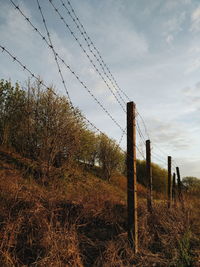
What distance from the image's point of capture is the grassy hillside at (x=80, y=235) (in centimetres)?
413

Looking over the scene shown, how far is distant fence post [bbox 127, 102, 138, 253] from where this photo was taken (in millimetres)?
4953

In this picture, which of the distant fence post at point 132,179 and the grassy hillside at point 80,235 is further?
the distant fence post at point 132,179

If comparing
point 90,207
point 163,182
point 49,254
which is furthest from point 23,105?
point 163,182

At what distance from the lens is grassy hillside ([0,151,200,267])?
4.13 metres

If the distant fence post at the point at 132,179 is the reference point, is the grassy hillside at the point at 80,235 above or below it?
below

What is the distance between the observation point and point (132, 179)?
5227 millimetres

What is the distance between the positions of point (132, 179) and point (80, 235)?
6.14ft

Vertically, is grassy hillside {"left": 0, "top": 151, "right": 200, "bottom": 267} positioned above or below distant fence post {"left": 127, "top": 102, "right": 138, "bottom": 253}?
below

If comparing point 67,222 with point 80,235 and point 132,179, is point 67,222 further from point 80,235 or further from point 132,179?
point 132,179

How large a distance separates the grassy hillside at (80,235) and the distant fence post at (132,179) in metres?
0.27

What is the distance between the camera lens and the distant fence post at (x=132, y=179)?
16.3ft

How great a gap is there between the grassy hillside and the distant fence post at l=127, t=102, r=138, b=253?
0.89ft

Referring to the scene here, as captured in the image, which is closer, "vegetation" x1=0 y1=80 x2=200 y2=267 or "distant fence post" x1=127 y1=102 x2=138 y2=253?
"vegetation" x1=0 y1=80 x2=200 y2=267

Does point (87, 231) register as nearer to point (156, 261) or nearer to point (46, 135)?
point (156, 261)
